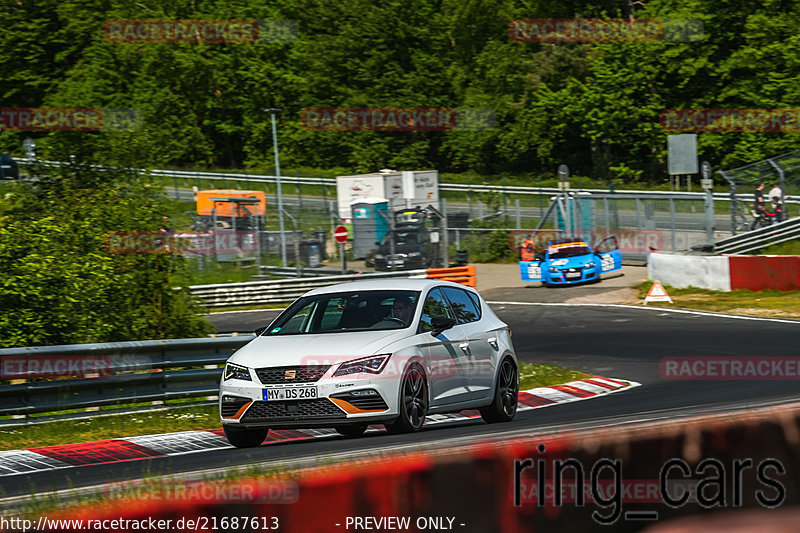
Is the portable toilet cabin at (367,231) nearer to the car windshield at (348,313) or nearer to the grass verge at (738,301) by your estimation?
the grass verge at (738,301)

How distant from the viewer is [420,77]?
216ft

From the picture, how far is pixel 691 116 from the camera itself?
189 ft

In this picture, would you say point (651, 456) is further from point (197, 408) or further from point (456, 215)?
point (456, 215)

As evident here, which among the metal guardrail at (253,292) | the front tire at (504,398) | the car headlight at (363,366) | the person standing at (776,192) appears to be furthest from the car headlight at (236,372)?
the person standing at (776,192)

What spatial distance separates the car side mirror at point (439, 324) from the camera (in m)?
9.77

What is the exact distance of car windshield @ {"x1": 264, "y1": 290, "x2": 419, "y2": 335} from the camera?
9.80 meters

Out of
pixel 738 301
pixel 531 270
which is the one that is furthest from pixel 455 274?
pixel 738 301

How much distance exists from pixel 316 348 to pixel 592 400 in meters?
5.58

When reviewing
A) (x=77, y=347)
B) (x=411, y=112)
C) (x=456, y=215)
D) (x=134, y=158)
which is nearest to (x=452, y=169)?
(x=411, y=112)

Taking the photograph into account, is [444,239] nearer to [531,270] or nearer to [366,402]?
[531,270]

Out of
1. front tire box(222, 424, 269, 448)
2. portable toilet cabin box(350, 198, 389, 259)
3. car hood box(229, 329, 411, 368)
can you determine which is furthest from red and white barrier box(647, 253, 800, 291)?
front tire box(222, 424, 269, 448)

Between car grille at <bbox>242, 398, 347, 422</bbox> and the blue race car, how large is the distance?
2378 centimetres

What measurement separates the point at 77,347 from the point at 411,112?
54.9m

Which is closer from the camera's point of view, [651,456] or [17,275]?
[651,456]
